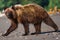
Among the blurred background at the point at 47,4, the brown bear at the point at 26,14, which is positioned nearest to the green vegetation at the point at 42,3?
the blurred background at the point at 47,4

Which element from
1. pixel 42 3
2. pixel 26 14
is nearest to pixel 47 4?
pixel 42 3

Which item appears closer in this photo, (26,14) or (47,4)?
(26,14)

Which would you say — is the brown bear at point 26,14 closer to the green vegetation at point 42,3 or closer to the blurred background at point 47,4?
the blurred background at point 47,4

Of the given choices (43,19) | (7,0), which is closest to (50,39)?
(43,19)

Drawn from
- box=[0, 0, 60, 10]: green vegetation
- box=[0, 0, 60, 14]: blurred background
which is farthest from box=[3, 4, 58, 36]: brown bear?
box=[0, 0, 60, 10]: green vegetation

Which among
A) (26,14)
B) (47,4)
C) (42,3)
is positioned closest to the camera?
(26,14)

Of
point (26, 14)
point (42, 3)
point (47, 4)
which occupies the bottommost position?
point (47, 4)

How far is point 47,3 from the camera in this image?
2134 cm

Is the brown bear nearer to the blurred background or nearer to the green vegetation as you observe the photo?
the blurred background

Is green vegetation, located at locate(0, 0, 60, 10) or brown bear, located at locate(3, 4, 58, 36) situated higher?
brown bear, located at locate(3, 4, 58, 36)

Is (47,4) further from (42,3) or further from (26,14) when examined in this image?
(26,14)

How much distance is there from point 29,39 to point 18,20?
1.13 metres

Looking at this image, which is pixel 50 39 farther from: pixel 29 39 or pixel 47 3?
pixel 47 3

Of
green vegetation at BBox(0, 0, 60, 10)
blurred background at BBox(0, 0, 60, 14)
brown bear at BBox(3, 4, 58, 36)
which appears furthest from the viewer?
green vegetation at BBox(0, 0, 60, 10)
